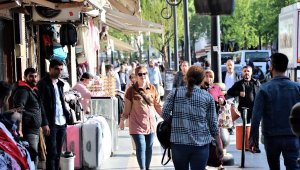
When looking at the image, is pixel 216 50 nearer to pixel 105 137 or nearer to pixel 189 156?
pixel 105 137

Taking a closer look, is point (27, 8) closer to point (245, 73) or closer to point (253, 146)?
point (245, 73)

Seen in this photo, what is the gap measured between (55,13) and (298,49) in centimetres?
1343

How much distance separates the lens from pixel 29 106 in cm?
888

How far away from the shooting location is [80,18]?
13.1 m

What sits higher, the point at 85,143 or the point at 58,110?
the point at 58,110

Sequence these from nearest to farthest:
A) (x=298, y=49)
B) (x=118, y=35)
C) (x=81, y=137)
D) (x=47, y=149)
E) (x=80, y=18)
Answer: (x=47, y=149), (x=81, y=137), (x=80, y=18), (x=298, y=49), (x=118, y=35)

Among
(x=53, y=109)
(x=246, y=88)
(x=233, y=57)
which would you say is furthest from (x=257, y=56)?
(x=53, y=109)

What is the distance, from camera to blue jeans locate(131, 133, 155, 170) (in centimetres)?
969

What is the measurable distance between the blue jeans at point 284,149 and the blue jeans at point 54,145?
333 centimetres

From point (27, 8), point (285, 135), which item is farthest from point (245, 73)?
point (285, 135)

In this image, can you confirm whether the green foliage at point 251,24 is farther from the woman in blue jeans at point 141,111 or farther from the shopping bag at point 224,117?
the woman in blue jeans at point 141,111

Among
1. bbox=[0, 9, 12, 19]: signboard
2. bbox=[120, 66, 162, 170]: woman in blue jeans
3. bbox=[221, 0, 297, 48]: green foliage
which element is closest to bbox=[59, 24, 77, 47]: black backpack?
bbox=[0, 9, 12, 19]: signboard

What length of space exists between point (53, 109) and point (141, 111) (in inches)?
51.9

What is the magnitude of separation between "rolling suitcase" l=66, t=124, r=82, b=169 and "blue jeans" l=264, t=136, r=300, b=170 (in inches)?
168
